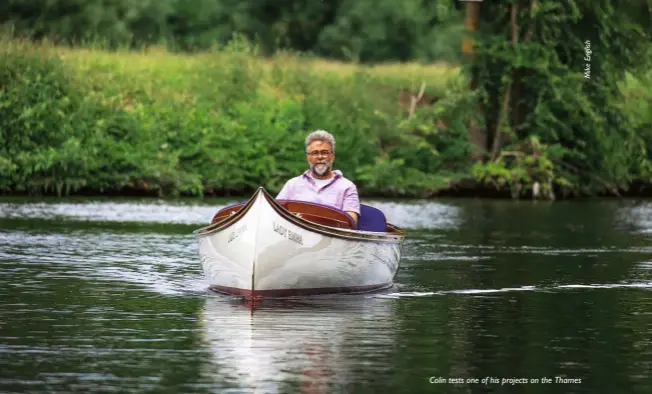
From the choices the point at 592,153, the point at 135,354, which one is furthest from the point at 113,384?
the point at 592,153

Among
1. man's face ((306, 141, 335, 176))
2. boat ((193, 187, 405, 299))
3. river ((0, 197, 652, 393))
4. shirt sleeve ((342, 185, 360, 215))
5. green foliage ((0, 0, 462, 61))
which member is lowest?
river ((0, 197, 652, 393))

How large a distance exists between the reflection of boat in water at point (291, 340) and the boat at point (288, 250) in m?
0.23

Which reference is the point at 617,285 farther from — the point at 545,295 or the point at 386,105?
the point at 386,105

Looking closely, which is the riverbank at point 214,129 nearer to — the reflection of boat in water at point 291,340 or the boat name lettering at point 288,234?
the boat name lettering at point 288,234

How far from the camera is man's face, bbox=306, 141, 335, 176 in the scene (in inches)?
703

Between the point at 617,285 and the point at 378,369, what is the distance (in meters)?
8.00

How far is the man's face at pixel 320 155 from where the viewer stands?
17859mm

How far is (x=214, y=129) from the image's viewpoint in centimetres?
4156

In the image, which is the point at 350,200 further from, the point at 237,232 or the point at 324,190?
the point at 237,232

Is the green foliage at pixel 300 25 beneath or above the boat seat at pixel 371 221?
above

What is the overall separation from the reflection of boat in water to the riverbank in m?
22.2

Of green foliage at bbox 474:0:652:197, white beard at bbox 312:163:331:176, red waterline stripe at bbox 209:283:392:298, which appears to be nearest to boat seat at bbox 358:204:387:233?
red waterline stripe at bbox 209:283:392:298

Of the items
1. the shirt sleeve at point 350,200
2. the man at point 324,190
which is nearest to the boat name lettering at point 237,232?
the man at point 324,190

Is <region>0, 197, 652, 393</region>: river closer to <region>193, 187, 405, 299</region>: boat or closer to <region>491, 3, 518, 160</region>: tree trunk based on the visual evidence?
<region>193, 187, 405, 299</region>: boat
